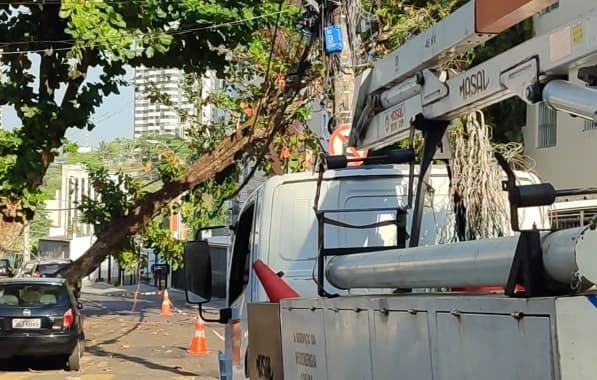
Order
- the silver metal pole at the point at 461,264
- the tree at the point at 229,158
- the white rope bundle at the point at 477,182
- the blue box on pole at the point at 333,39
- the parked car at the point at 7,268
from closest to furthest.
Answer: the silver metal pole at the point at 461,264 → the white rope bundle at the point at 477,182 → the blue box on pole at the point at 333,39 → the tree at the point at 229,158 → the parked car at the point at 7,268

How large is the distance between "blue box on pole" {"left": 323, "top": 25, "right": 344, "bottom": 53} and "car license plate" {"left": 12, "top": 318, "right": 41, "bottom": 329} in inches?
279

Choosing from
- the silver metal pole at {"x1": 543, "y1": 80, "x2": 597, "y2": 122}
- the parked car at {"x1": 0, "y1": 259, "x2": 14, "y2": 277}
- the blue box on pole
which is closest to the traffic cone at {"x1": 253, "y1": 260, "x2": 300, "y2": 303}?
the silver metal pole at {"x1": 543, "y1": 80, "x2": 597, "y2": 122}

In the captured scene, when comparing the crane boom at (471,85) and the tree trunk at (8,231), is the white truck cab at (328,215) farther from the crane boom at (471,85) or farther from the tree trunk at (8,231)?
the tree trunk at (8,231)

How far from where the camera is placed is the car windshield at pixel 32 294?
15789mm

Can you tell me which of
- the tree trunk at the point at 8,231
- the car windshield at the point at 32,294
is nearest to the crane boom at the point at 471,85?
the tree trunk at the point at 8,231

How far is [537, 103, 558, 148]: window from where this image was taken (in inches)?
754

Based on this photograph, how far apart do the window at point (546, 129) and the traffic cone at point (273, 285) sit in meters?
14.2

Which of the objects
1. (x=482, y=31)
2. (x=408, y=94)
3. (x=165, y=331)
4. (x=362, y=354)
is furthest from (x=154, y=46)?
(x=165, y=331)

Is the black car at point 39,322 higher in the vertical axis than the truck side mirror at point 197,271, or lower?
lower

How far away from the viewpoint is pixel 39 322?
15.5 meters

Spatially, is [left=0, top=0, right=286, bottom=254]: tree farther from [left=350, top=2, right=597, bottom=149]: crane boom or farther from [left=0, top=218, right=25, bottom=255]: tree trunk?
[left=350, top=2, right=597, bottom=149]: crane boom

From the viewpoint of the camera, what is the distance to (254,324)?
5.51 metres

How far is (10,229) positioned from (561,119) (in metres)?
10.5

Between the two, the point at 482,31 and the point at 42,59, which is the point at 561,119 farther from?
the point at 482,31
